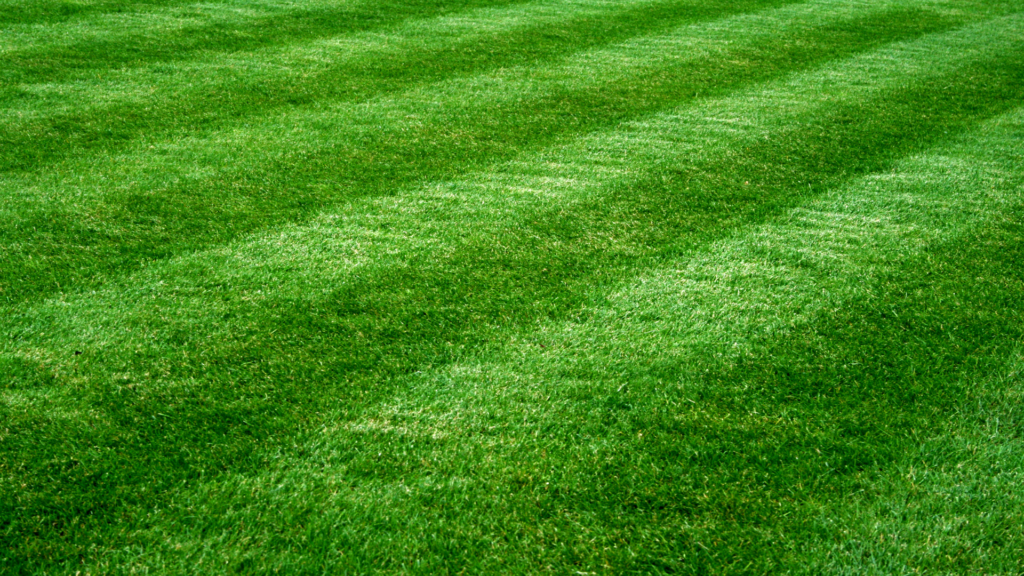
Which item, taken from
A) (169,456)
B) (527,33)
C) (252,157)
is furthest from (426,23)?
(169,456)

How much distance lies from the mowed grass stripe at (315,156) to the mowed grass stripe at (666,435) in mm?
2060

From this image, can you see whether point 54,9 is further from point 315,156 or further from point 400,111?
point 315,156

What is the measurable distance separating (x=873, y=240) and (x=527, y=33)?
5.66 m

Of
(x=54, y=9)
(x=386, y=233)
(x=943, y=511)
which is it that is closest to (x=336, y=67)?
(x=386, y=233)

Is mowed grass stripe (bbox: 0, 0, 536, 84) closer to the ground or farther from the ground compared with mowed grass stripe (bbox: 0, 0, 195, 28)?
closer to the ground

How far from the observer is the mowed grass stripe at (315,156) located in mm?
4723

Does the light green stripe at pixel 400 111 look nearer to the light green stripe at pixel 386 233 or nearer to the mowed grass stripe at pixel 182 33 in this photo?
the light green stripe at pixel 386 233

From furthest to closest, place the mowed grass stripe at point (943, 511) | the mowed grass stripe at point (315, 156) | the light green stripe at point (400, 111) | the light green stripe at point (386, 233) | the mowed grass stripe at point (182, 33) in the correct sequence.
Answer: the mowed grass stripe at point (182, 33)
the light green stripe at point (400, 111)
the mowed grass stripe at point (315, 156)
the light green stripe at point (386, 233)
the mowed grass stripe at point (943, 511)

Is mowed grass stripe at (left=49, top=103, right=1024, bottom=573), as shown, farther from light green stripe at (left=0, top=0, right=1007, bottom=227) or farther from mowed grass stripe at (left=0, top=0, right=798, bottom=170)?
mowed grass stripe at (left=0, top=0, right=798, bottom=170)

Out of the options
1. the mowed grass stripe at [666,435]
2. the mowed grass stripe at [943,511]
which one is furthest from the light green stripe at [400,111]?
the mowed grass stripe at [943,511]

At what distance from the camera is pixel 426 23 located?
978 cm

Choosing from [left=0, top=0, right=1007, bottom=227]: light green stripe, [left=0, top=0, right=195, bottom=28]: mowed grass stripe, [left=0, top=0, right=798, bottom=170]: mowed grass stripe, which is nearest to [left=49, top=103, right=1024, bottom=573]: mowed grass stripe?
[left=0, top=0, right=1007, bottom=227]: light green stripe

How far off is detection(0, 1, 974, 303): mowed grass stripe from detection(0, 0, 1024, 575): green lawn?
0.12ft

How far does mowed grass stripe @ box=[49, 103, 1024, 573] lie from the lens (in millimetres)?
2740
